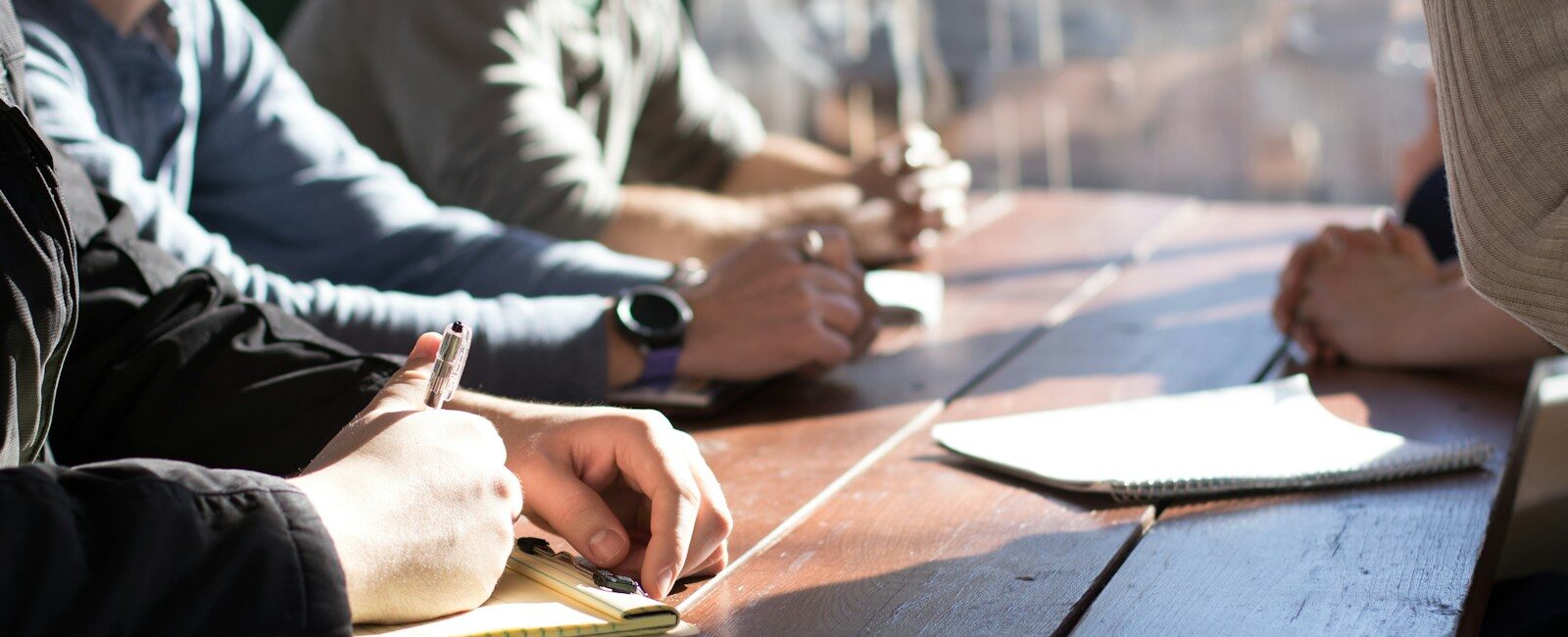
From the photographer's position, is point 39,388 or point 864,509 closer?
point 39,388

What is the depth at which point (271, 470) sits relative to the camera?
886 millimetres

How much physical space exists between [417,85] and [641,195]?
328 mm

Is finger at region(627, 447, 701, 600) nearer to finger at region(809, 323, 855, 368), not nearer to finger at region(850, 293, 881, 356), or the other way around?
finger at region(809, 323, 855, 368)

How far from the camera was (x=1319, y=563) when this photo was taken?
29.8 inches

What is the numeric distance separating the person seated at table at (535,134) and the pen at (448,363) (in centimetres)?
109

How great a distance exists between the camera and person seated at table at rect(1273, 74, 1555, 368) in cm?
119

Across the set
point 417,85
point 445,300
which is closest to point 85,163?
point 445,300

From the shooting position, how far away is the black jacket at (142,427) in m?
0.55

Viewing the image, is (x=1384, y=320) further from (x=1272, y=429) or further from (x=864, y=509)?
(x=864, y=509)

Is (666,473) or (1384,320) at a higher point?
(666,473)

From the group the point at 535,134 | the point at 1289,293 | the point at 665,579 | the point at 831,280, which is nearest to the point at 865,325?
the point at 831,280

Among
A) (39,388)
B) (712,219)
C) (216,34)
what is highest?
(216,34)

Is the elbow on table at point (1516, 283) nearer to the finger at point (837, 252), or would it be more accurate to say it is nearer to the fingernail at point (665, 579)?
the fingernail at point (665, 579)

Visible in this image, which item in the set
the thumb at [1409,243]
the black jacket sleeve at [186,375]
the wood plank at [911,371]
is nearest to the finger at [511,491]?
the wood plank at [911,371]
